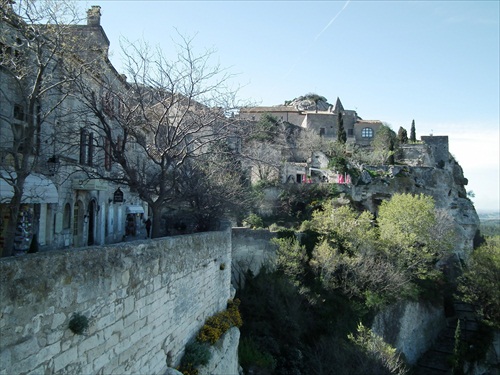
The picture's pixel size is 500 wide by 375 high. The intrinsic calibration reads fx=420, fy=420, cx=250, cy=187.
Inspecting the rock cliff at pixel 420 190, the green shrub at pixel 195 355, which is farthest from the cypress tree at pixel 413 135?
the green shrub at pixel 195 355

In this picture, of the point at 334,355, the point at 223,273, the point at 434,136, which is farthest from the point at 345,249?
the point at 434,136

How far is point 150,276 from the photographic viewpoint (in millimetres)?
6594

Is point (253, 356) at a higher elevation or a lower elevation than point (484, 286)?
lower

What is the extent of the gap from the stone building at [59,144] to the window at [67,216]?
38 mm

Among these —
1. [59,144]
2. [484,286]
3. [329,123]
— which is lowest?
[484,286]

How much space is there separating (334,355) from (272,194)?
679 inches

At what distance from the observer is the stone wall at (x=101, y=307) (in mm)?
3859

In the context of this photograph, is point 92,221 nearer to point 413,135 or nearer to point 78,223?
point 78,223

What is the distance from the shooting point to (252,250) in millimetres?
22500

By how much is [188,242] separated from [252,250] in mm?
14001

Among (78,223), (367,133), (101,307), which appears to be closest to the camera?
(101,307)

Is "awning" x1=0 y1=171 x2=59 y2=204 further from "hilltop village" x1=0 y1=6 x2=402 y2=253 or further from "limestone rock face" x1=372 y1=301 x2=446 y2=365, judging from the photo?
"limestone rock face" x1=372 y1=301 x2=446 y2=365

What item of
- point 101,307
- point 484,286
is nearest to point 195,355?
point 101,307

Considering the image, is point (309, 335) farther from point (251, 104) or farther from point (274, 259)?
point (251, 104)
